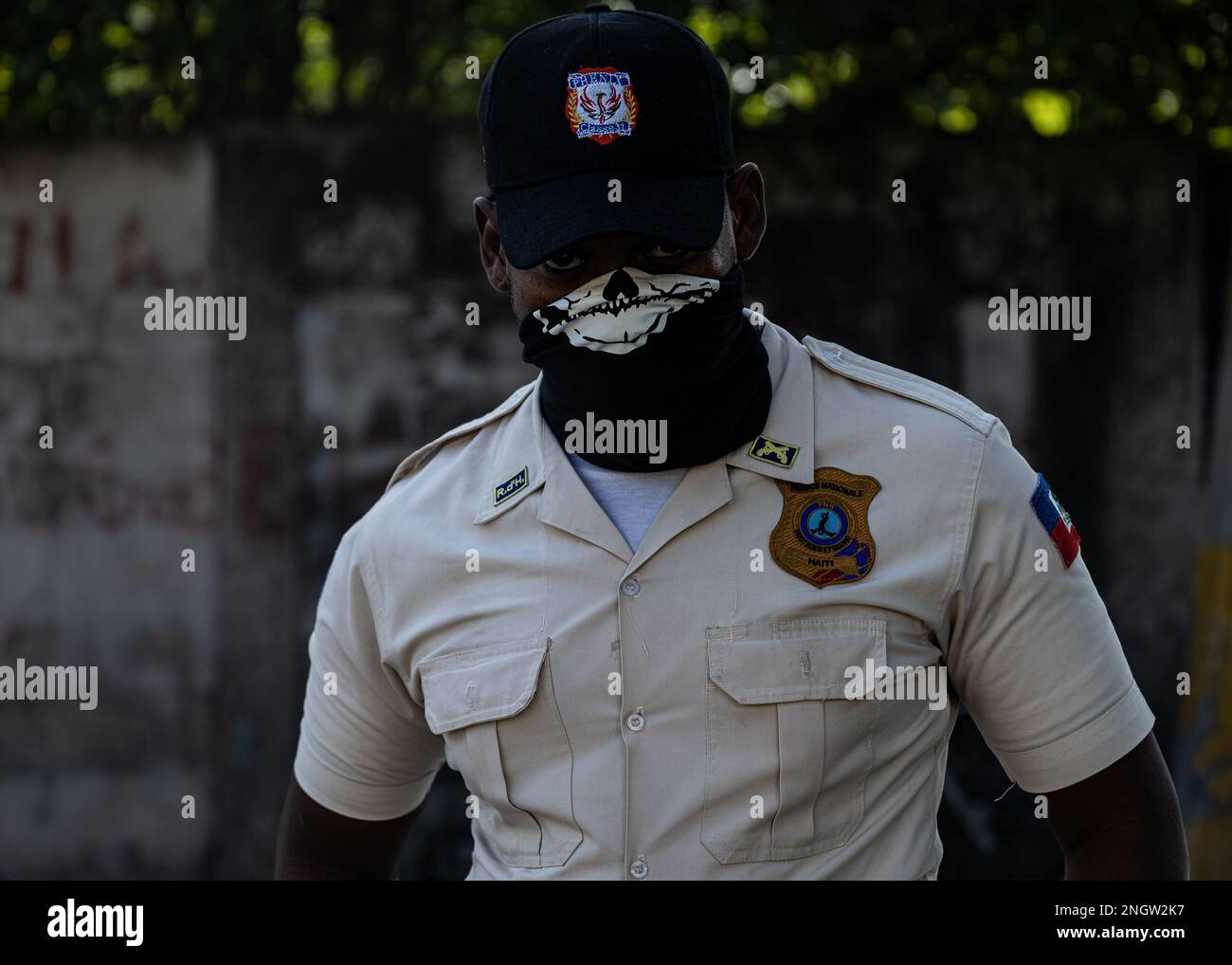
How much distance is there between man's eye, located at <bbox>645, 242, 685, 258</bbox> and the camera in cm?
196

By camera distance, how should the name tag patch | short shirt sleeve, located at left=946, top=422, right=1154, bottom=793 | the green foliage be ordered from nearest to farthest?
short shirt sleeve, located at left=946, top=422, right=1154, bottom=793 → the name tag patch → the green foliage

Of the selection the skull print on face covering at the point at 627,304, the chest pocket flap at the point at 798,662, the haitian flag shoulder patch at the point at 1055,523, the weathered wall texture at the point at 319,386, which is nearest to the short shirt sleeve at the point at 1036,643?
the haitian flag shoulder patch at the point at 1055,523

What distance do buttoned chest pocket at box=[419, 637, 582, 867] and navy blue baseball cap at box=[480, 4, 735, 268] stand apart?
54 cm

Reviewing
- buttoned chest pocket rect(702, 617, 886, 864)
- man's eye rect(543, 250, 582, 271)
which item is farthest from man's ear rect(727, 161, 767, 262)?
buttoned chest pocket rect(702, 617, 886, 864)

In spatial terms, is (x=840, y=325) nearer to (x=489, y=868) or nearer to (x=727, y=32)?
(x=727, y=32)

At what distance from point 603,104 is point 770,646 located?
75cm

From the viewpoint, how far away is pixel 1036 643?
184cm

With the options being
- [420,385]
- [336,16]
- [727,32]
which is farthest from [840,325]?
[336,16]

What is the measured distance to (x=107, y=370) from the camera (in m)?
4.43

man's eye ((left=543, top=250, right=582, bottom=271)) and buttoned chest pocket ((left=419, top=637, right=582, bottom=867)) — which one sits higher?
man's eye ((left=543, top=250, right=582, bottom=271))

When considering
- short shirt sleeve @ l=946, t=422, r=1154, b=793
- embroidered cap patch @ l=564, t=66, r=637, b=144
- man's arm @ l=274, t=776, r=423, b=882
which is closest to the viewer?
short shirt sleeve @ l=946, t=422, r=1154, b=793

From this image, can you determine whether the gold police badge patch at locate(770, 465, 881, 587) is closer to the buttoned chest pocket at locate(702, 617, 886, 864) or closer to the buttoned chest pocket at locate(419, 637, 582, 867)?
the buttoned chest pocket at locate(702, 617, 886, 864)

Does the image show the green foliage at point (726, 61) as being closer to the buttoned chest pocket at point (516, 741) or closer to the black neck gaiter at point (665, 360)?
the black neck gaiter at point (665, 360)
